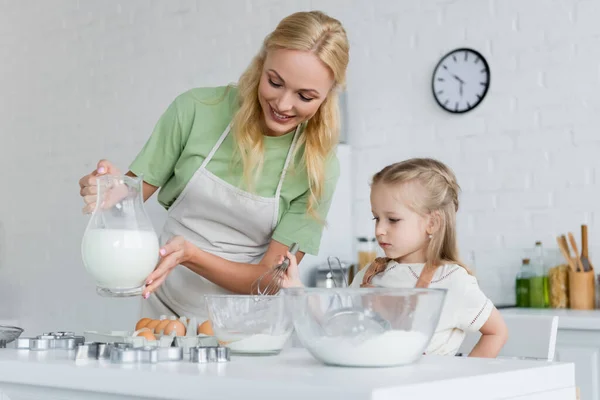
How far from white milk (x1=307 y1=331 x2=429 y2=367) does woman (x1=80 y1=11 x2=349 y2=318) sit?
0.84m

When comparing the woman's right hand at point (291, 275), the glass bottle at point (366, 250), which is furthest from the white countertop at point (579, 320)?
the woman's right hand at point (291, 275)

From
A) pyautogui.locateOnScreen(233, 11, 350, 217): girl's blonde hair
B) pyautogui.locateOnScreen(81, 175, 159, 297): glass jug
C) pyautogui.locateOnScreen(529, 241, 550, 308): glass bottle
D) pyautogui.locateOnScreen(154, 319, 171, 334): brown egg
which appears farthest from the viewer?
pyautogui.locateOnScreen(529, 241, 550, 308): glass bottle

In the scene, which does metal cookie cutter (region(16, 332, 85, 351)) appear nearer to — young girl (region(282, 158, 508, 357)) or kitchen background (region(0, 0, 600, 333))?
young girl (region(282, 158, 508, 357))

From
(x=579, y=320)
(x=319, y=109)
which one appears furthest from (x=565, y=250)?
(x=319, y=109)

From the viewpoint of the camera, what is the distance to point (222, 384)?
101 cm

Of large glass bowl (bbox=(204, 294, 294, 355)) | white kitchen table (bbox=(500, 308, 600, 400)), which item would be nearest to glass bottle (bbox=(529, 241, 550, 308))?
white kitchen table (bbox=(500, 308, 600, 400))

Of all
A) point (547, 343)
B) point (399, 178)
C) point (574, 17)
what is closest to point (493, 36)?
point (574, 17)

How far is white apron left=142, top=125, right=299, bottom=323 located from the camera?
81.3 inches

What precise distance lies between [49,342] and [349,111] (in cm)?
281

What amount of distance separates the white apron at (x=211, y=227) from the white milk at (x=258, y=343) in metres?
0.74

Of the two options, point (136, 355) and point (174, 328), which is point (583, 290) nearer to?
point (174, 328)

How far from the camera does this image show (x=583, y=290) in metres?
3.29

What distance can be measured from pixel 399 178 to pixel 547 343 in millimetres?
515

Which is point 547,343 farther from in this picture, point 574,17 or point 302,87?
point 574,17
